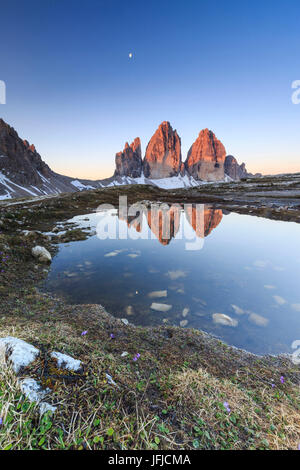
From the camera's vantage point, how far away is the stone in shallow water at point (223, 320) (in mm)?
6418

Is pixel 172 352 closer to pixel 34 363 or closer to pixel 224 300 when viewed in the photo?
pixel 34 363

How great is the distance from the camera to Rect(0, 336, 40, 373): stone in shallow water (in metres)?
2.44

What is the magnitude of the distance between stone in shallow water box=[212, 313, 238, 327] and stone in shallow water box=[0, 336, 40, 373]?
593cm

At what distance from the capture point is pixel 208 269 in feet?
34.0

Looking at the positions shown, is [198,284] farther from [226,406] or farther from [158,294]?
[226,406]

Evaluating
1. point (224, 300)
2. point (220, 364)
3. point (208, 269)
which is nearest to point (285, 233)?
point (208, 269)

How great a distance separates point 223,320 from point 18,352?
20.8 ft

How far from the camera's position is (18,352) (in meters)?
2.57

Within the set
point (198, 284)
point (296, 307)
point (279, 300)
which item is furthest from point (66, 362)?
point (296, 307)

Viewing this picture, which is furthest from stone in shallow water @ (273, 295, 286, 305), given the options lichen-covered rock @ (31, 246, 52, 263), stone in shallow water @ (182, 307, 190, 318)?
lichen-covered rock @ (31, 246, 52, 263)

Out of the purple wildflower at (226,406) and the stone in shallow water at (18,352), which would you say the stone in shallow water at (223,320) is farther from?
the stone in shallow water at (18,352)

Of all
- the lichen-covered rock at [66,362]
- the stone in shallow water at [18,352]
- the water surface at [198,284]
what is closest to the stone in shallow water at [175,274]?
the water surface at [198,284]

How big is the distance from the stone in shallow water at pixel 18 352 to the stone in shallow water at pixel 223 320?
5930 mm
